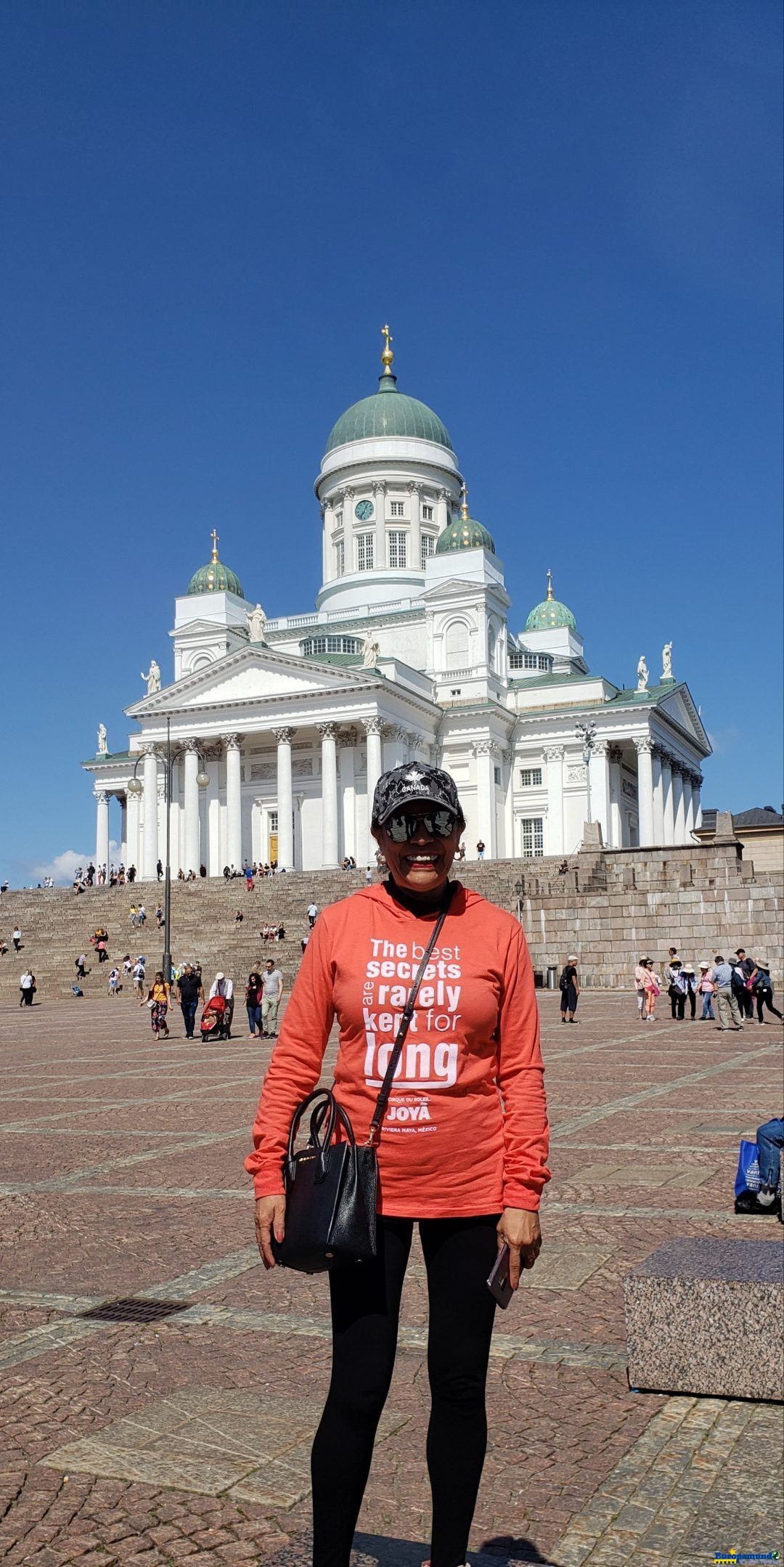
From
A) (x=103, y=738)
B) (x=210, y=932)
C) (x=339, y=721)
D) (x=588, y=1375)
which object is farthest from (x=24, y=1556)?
(x=103, y=738)

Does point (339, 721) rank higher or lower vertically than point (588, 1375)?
higher

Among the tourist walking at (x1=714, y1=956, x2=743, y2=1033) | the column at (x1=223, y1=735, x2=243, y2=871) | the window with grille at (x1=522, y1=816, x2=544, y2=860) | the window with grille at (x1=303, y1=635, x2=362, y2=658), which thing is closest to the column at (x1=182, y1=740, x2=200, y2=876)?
the column at (x1=223, y1=735, x2=243, y2=871)

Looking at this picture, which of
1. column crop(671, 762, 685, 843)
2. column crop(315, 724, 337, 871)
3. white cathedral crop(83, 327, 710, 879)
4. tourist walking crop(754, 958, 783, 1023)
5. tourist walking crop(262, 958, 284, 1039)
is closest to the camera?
tourist walking crop(262, 958, 284, 1039)

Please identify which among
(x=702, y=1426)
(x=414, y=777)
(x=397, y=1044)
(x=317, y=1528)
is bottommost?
(x=702, y=1426)

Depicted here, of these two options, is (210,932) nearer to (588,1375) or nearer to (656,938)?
(656,938)

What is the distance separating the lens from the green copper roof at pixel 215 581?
77250 mm

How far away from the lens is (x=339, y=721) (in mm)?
63688

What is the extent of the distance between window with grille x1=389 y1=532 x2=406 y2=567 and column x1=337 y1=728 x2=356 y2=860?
16805 mm

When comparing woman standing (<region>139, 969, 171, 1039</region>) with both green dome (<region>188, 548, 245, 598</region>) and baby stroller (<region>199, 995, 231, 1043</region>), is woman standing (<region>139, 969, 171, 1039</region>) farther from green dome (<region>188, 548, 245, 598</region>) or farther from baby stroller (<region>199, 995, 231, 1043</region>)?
green dome (<region>188, 548, 245, 598</region>)

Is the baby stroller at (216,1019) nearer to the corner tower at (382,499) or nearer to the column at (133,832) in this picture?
the column at (133,832)

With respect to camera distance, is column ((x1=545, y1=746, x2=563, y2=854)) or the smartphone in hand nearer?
the smartphone in hand

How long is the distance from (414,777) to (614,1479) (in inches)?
97.8

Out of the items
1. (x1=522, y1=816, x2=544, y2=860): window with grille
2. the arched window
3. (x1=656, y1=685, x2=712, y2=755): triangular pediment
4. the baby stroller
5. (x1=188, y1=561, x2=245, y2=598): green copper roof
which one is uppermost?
(x1=188, y1=561, x2=245, y2=598): green copper roof

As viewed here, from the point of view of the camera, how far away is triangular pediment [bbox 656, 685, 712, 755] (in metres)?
70.8
